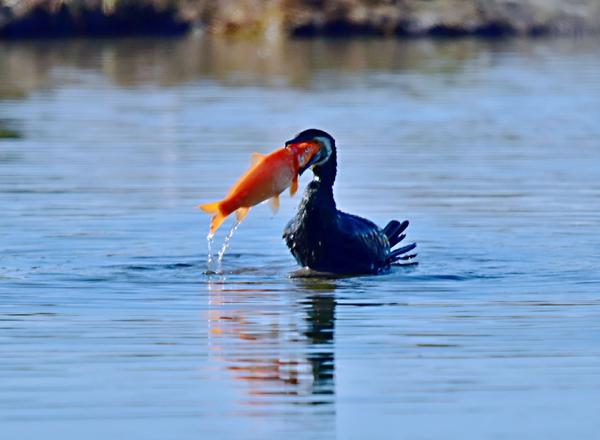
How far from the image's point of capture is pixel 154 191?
16.1 metres

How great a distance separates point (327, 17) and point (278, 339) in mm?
39704

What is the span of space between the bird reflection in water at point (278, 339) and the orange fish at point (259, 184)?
0.59m

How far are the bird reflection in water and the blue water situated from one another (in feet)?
0.07

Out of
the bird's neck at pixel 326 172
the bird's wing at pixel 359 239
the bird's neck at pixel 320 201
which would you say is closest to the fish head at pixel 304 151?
the bird's neck at pixel 326 172

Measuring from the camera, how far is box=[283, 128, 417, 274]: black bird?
11.8 metres

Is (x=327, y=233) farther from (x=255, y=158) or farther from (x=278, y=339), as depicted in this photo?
(x=278, y=339)

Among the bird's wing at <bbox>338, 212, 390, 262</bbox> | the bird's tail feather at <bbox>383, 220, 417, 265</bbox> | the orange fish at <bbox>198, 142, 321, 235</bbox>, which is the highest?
the orange fish at <bbox>198, 142, 321, 235</bbox>

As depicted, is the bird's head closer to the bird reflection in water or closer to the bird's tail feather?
the bird reflection in water

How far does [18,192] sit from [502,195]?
4.22m

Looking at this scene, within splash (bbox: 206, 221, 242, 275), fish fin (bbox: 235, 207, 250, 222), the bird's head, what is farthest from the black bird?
fish fin (bbox: 235, 207, 250, 222)

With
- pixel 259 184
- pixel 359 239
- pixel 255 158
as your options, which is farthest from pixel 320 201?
pixel 259 184

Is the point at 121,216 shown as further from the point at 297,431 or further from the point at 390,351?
the point at 297,431

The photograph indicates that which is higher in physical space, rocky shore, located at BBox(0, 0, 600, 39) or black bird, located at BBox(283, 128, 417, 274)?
black bird, located at BBox(283, 128, 417, 274)

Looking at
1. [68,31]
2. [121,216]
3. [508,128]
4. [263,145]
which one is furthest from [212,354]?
[68,31]
